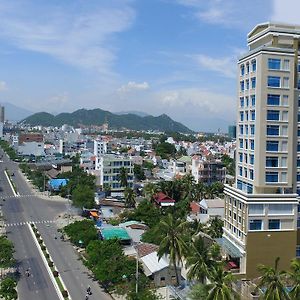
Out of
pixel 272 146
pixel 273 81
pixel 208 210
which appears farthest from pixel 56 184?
pixel 273 81

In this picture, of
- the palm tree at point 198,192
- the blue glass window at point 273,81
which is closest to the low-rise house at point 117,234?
the palm tree at point 198,192

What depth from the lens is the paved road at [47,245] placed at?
47.5m

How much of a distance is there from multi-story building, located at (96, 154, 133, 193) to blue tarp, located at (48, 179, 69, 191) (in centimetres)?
1102

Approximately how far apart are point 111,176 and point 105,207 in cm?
1867

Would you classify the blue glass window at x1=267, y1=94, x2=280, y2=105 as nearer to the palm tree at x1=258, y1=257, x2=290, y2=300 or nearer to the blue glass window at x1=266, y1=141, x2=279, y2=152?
the blue glass window at x1=266, y1=141, x2=279, y2=152

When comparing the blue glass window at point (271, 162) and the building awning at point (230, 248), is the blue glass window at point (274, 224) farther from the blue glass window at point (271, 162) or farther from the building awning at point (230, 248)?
the blue glass window at point (271, 162)

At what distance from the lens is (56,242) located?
65.8 m

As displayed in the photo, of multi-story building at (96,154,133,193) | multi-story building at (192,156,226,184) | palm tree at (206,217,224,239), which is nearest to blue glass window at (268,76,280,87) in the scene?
palm tree at (206,217,224,239)

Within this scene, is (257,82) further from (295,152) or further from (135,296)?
(135,296)

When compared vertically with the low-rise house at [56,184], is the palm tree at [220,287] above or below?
above

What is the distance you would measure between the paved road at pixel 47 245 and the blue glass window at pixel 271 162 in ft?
73.1

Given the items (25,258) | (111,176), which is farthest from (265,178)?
(111,176)

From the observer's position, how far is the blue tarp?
109938 millimetres

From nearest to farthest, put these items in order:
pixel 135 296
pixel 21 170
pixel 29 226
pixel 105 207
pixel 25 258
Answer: pixel 135 296 → pixel 25 258 → pixel 29 226 → pixel 105 207 → pixel 21 170
